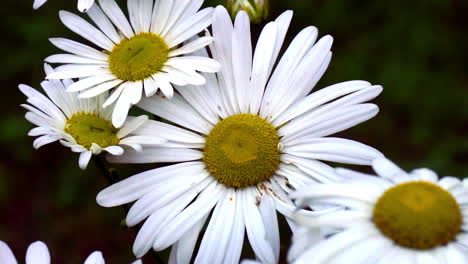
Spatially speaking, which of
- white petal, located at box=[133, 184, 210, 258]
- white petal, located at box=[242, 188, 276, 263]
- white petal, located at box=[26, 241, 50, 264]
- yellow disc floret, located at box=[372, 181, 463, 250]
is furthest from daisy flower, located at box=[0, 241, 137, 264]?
yellow disc floret, located at box=[372, 181, 463, 250]

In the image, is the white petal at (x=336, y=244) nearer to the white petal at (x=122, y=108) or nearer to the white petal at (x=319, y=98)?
the white petal at (x=319, y=98)

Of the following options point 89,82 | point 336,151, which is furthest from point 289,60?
point 89,82

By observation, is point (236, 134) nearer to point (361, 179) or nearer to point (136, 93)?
point (136, 93)

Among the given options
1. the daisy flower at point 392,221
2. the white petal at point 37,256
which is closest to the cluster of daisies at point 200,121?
the white petal at point 37,256

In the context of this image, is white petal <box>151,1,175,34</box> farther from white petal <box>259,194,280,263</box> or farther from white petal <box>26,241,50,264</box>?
white petal <box>26,241,50,264</box>

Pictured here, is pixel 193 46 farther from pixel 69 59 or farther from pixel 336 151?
pixel 336 151

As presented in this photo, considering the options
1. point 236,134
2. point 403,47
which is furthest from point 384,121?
point 236,134
